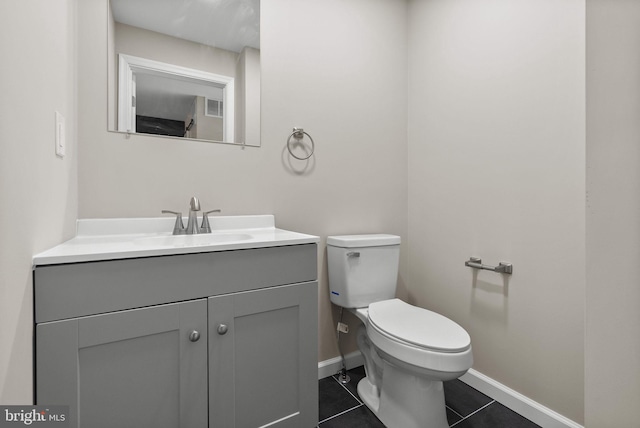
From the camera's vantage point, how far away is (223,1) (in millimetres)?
1486

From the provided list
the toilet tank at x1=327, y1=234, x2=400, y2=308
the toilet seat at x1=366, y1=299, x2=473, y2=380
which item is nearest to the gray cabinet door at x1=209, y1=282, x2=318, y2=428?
the toilet seat at x1=366, y1=299, x2=473, y2=380

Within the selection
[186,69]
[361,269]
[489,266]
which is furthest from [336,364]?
[186,69]

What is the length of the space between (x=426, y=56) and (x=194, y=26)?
137cm

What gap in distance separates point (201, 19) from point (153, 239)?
1.08 metres

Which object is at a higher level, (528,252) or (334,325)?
(528,252)

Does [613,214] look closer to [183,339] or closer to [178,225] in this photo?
[183,339]

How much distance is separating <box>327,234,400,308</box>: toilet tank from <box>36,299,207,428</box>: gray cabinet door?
0.80 m

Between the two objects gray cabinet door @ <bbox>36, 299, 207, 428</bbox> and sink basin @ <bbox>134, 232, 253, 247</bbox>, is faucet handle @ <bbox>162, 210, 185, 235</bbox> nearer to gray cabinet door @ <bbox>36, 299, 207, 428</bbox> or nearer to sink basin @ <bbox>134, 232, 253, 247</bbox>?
sink basin @ <bbox>134, 232, 253, 247</bbox>

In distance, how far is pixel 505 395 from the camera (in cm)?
149

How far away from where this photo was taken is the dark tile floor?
137cm

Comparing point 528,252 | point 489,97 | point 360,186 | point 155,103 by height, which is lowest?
point 528,252

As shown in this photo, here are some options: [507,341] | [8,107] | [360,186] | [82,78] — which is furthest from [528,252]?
[82,78]

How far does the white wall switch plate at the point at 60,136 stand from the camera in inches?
37.4

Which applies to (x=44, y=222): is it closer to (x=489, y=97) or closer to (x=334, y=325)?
(x=334, y=325)
